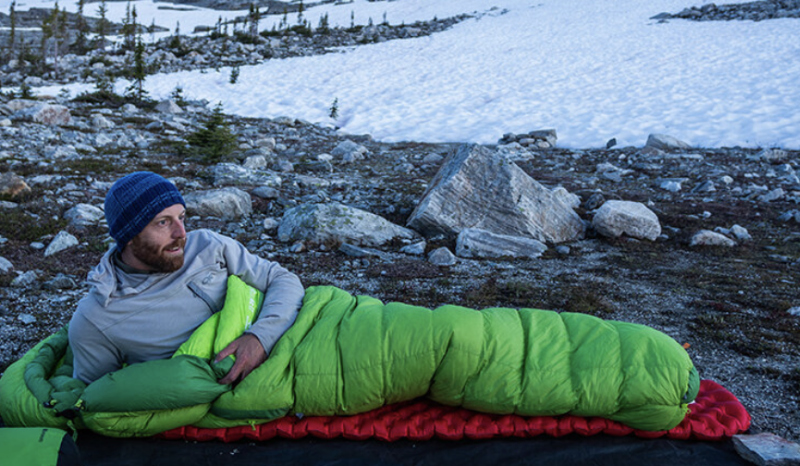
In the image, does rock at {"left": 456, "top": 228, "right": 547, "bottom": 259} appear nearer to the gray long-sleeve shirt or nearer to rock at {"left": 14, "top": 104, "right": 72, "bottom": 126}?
the gray long-sleeve shirt

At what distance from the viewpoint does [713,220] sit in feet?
27.0

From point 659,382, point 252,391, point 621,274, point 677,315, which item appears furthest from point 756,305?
point 252,391

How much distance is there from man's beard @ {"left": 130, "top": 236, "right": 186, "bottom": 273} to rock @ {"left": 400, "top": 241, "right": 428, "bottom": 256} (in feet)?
13.5

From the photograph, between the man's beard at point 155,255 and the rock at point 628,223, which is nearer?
the man's beard at point 155,255

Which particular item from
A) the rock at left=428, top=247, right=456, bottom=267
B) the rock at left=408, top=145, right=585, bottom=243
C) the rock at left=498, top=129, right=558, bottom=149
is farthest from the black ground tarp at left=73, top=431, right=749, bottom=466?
the rock at left=498, top=129, right=558, bottom=149

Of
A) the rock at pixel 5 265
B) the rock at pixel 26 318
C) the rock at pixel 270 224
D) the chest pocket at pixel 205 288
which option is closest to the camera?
the chest pocket at pixel 205 288

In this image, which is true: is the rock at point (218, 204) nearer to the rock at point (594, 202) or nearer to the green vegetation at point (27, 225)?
the green vegetation at point (27, 225)

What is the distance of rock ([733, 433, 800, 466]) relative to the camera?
2.76 m

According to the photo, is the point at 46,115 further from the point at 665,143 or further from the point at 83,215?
the point at 665,143

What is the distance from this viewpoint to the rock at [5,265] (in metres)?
5.78

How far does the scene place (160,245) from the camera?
313 cm

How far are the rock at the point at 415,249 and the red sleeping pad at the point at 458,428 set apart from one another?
150 inches

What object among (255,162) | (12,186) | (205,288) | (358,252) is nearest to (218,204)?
(358,252)

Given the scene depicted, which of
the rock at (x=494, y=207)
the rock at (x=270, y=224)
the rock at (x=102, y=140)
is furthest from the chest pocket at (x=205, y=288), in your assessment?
the rock at (x=102, y=140)
